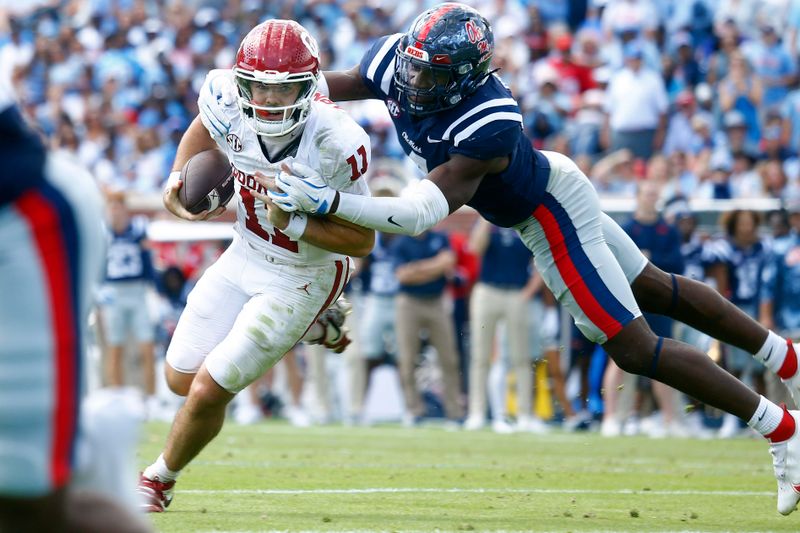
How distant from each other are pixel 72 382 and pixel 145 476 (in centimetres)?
241

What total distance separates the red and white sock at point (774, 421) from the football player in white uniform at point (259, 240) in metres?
1.74

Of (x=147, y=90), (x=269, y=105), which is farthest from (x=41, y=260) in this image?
(x=147, y=90)

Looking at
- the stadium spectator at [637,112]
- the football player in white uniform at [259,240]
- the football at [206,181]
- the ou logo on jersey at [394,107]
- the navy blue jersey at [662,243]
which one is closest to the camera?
the football player in white uniform at [259,240]

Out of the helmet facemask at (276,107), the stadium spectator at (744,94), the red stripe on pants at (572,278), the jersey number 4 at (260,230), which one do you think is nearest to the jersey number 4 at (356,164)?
the helmet facemask at (276,107)

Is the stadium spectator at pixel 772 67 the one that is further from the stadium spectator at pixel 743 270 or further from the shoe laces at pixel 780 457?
the shoe laces at pixel 780 457

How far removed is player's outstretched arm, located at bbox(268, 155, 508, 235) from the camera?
4.60 m

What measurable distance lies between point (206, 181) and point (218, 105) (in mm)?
306

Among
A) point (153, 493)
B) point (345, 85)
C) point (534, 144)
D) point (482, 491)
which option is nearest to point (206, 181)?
point (345, 85)

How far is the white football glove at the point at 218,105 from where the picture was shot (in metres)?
4.91

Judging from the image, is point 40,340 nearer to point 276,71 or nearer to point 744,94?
point 276,71

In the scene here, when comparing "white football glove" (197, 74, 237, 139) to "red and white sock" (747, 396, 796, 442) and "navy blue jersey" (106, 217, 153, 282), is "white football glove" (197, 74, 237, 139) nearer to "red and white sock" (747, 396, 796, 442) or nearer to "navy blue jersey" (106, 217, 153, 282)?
"red and white sock" (747, 396, 796, 442)

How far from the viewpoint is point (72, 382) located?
257cm

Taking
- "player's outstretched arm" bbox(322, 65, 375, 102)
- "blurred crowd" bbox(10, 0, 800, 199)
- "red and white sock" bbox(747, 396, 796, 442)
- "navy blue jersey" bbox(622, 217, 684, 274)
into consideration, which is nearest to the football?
"player's outstretched arm" bbox(322, 65, 375, 102)

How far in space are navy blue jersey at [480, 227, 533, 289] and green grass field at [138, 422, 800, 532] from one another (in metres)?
1.57
